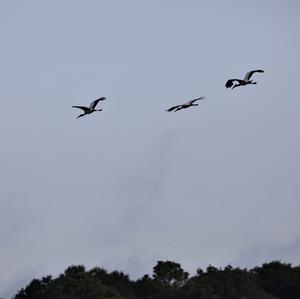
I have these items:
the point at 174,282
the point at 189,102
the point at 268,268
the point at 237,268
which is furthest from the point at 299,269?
the point at 189,102

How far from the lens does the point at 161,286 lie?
160000mm

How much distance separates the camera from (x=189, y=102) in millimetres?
89938

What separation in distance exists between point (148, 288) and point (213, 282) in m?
7.41

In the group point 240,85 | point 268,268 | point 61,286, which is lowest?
point 240,85

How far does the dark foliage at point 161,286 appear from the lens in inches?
5871

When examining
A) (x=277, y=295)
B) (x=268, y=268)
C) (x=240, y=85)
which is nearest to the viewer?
(x=240, y=85)

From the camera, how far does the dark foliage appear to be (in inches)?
5871

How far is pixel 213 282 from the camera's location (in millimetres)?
162000

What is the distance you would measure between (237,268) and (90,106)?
274ft

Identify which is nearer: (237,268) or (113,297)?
(113,297)

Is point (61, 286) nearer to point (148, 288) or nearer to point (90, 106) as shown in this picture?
point (148, 288)

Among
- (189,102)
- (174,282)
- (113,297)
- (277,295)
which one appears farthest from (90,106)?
(277,295)

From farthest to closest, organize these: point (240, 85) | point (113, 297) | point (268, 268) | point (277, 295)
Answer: point (268, 268), point (277, 295), point (113, 297), point (240, 85)

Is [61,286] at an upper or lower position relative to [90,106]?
upper
